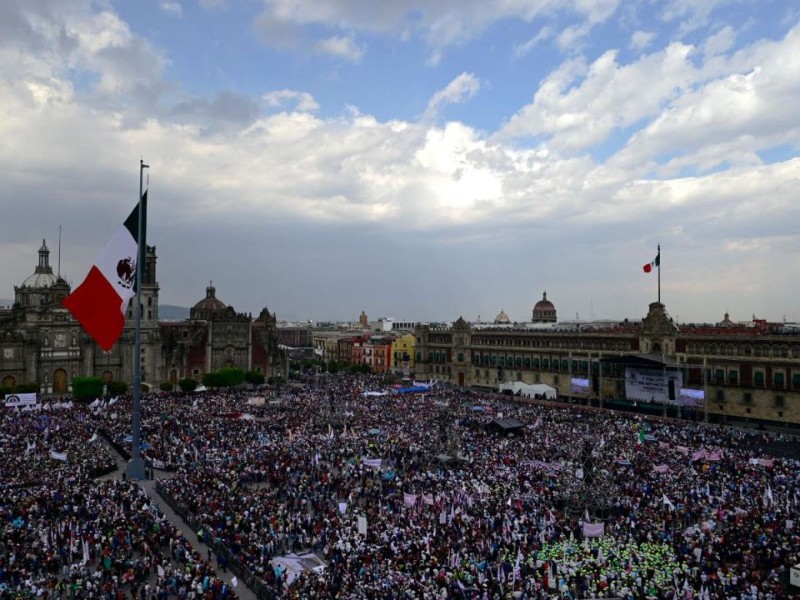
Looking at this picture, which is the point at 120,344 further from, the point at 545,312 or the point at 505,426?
the point at 545,312

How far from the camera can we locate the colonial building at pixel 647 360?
5584 cm

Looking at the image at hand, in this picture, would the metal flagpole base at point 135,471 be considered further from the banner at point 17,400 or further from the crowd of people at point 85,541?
the banner at point 17,400

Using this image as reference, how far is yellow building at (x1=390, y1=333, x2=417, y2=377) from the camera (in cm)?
11060

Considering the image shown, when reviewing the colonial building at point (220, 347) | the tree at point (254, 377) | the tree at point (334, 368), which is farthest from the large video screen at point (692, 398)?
the tree at point (334, 368)

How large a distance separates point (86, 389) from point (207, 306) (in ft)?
145

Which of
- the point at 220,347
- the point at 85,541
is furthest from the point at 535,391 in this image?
the point at 85,541

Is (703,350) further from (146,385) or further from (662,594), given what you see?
(146,385)

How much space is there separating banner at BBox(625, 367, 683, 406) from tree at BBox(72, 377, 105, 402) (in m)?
51.9

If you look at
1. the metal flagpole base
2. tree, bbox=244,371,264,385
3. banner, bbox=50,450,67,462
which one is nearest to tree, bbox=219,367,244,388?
tree, bbox=244,371,264,385

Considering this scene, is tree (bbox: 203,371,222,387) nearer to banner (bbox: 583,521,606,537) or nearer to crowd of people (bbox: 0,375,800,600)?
crowd of people (bbox: 0,375,800,600)

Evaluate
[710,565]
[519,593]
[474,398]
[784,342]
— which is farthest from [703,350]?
[519,593]

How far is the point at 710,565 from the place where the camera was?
797 inches

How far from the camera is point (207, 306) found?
104375 mm

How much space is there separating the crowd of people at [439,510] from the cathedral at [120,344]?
3037cm
